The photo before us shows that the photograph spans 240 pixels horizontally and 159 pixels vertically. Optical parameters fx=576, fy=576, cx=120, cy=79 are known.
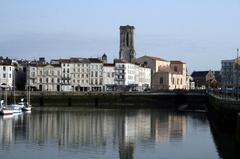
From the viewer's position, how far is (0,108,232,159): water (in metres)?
36.3

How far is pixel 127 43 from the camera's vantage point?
155 meters

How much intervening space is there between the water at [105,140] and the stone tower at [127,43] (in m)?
91.8

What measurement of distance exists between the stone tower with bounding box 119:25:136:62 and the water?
301 feet

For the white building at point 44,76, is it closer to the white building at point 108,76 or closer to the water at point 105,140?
the white building at point 108,76

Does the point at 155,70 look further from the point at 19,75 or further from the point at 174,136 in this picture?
the point at 174,136

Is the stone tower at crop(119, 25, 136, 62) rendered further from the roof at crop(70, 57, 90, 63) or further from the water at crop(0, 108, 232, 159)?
the water at crop(0, 108, 232, 159)

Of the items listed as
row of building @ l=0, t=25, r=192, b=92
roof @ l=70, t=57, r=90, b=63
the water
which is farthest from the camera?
roof @ l=70, t=57, r=90, b=63

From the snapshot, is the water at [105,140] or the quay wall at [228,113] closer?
the water at [105,140]

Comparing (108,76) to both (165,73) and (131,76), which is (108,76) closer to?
(131,76)

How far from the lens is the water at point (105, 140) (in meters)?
36.3

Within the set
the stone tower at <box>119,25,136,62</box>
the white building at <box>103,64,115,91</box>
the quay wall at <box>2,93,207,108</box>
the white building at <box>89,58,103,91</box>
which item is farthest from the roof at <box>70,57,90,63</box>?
the quay wall at <box>2,93,207,108</box>

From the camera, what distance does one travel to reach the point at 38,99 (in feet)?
350

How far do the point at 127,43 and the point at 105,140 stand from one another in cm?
11168

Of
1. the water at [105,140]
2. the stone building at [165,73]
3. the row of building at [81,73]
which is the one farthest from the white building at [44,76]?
the water at [105,140]
